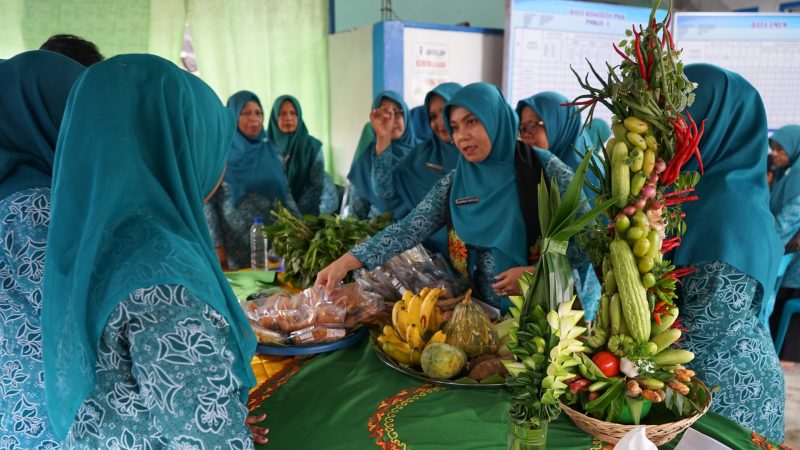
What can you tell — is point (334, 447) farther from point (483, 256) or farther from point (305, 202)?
point (305, 202)

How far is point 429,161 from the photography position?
304 cm

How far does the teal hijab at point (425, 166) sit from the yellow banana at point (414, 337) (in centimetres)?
162

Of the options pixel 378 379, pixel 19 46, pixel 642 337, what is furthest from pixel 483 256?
pixel 19 46

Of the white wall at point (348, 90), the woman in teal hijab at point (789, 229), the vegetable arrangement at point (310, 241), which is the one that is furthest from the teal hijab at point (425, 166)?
the woman in teal hijab at point (789, 229)

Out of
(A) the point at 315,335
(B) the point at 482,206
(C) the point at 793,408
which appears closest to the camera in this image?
(A) the point at 315,335

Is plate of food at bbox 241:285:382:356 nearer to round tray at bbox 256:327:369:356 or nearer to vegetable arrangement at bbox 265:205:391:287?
round tray at bbox 256:327:369:356

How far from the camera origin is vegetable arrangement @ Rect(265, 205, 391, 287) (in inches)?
81.6

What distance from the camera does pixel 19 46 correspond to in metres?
3.97

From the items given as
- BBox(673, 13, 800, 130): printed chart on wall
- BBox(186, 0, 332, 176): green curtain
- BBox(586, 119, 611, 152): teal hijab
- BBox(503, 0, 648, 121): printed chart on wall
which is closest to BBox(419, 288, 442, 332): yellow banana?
BBox(586, 119, 611, 152): teal hijab

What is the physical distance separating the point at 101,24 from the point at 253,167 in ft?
5.89

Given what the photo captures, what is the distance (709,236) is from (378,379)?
86 cm

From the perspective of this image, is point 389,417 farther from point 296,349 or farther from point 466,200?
point 466,200

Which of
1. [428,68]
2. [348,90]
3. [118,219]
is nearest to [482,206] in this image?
[118,219]

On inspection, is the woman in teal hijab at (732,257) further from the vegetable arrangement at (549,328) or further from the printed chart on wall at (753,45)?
the printed chart on wall at (753,45)
